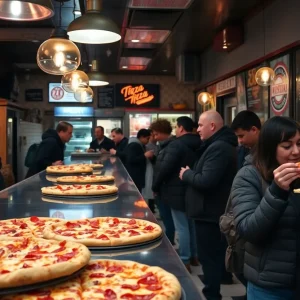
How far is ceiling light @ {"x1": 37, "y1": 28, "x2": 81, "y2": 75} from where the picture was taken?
3.96m

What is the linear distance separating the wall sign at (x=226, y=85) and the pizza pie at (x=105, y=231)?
640cm

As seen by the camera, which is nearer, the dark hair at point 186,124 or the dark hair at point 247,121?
the dark hair at point 247,121

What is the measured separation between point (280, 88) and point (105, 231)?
186 inches

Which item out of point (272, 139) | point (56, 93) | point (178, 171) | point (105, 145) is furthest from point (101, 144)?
point (272, 139)

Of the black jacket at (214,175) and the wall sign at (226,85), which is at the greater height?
the wall sign at (226,85)

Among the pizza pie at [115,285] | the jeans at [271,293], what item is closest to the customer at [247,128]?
the jeans at [271,293]

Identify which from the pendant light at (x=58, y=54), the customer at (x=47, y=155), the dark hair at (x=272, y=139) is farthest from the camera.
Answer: the customer at (x=47, y=155)

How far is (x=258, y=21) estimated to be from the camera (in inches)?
280

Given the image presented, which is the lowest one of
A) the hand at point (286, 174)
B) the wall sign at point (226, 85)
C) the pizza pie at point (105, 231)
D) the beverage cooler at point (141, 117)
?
the pizza pie at point (105, 231)

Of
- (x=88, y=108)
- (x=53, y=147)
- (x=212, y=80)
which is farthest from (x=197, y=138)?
(x=88, y=108)

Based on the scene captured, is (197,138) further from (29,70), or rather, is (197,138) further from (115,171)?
(29,70)

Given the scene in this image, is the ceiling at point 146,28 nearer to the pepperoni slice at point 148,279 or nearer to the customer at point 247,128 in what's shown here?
the customer at point 247,128

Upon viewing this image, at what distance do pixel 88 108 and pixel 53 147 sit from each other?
6812 mm

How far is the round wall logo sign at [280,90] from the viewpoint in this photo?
6.11 meters
